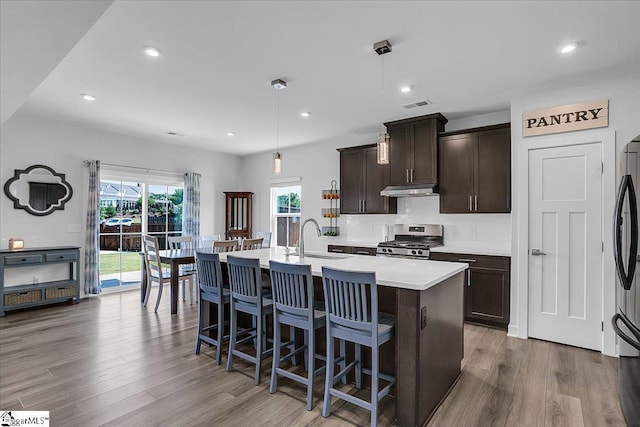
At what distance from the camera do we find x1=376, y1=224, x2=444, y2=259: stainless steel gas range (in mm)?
4451

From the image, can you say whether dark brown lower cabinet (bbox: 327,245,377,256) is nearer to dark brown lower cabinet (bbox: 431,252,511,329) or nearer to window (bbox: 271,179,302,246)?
dark brown lower cabinet (bbox: 431,252,511,329)

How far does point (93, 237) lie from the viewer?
5.30m

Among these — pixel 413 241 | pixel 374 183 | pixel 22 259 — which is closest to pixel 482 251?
pixel 413 241

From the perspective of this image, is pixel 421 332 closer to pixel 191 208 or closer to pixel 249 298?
pixel 249 298

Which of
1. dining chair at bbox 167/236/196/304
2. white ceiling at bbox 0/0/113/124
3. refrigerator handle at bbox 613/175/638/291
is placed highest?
white ceiling at bbox 0/0/113/124

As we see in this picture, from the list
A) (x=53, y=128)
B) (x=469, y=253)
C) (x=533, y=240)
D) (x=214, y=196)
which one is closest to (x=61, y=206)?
(x=53, y=128)

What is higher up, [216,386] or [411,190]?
[411,190]

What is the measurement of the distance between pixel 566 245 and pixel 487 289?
96 cm

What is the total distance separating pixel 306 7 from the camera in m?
2.26

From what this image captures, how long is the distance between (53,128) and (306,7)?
483 cm

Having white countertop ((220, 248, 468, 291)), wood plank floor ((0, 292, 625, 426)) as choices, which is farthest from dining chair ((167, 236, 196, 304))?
white countertop ((220, 248, 468, 291))

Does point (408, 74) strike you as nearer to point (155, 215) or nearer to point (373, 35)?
point (373, 35)

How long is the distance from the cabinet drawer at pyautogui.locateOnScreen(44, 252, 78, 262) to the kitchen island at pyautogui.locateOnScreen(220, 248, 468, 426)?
424 centimetres

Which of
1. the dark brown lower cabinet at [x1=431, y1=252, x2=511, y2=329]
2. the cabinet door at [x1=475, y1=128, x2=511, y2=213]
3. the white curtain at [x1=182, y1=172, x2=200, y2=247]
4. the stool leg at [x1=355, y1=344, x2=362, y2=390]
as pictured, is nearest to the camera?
the stool leg at [x1=355, y1=344, x2=362, y2=390]
